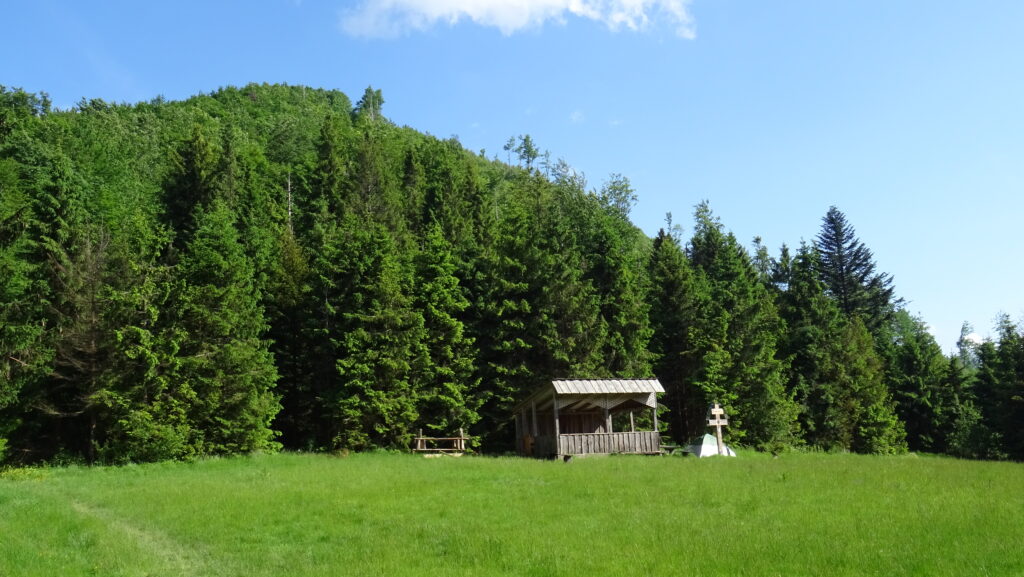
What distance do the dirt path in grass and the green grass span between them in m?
0.05

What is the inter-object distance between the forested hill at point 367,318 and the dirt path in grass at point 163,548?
12.8 metres

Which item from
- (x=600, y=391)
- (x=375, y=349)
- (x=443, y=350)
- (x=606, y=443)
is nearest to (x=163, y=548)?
(x=600, y=391)

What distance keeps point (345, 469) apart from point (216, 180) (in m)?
27.3

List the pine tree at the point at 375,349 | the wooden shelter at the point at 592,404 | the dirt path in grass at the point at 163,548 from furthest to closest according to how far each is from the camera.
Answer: the pine tree at the point at 375,349 < the wooden shelter at the point at 592,404 < the dirt path in grass at the point at 163,548

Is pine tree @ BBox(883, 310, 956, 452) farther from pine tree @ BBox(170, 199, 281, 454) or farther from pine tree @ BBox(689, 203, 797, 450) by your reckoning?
pine tree @ BBox(170, 199, 281, 454)

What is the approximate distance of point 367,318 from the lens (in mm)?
34719

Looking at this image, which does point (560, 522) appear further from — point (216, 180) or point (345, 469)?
point (216, 180)

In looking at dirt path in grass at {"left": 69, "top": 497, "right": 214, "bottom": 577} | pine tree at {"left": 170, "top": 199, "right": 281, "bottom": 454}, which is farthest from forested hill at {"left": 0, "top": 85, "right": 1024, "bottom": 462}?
dirt path in grass at {"left": 69, "top": 497, "right": 214, "bottom": 577}

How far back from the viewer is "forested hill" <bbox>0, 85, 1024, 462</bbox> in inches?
1169

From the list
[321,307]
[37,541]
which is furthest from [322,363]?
[37,541]

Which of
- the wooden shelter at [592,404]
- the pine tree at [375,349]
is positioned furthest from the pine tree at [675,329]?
the pine tree at [375,349]

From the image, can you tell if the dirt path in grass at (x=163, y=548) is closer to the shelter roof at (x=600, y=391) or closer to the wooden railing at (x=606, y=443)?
the shelter roof at (x=600, y=391)

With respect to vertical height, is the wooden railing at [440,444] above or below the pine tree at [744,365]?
below

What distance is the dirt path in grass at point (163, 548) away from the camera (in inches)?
439
